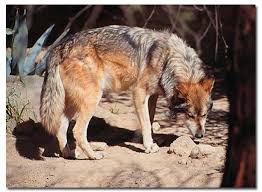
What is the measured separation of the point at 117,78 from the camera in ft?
14.9

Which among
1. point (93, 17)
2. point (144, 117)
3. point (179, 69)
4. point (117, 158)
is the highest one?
point (93, 17)

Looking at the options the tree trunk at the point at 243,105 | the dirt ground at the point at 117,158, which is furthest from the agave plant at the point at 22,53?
the tree trunk at the point at 243,105

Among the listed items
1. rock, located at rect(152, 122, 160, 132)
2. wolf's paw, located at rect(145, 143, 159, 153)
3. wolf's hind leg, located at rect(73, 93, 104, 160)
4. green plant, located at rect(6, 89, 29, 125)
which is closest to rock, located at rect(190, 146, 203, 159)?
wolf's paw, located at rect(145, 143, 159, 153)

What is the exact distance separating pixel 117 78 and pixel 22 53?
1.07m

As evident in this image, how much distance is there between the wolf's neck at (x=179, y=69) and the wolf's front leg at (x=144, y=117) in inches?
8.0

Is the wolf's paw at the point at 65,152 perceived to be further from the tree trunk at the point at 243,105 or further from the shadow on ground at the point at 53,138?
the tree trunk at the point at 243,105

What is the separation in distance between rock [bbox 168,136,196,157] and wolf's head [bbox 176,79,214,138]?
0.42ft

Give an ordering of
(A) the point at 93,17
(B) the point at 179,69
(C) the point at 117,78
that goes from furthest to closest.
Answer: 1. (A) the point at 93,17
2. (C) the point at 117,78
3. (B) the point at 179,69

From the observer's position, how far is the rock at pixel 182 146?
442cm

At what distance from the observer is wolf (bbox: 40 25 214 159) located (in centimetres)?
436

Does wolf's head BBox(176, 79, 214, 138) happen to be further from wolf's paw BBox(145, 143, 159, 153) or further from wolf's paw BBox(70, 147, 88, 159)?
wolf's paw BBox(70, 147, 88, 159)

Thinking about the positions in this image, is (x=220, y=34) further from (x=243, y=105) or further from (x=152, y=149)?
(x=243, y=105)

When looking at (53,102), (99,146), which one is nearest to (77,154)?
(99,146)

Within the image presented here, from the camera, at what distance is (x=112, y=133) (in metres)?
5.00
